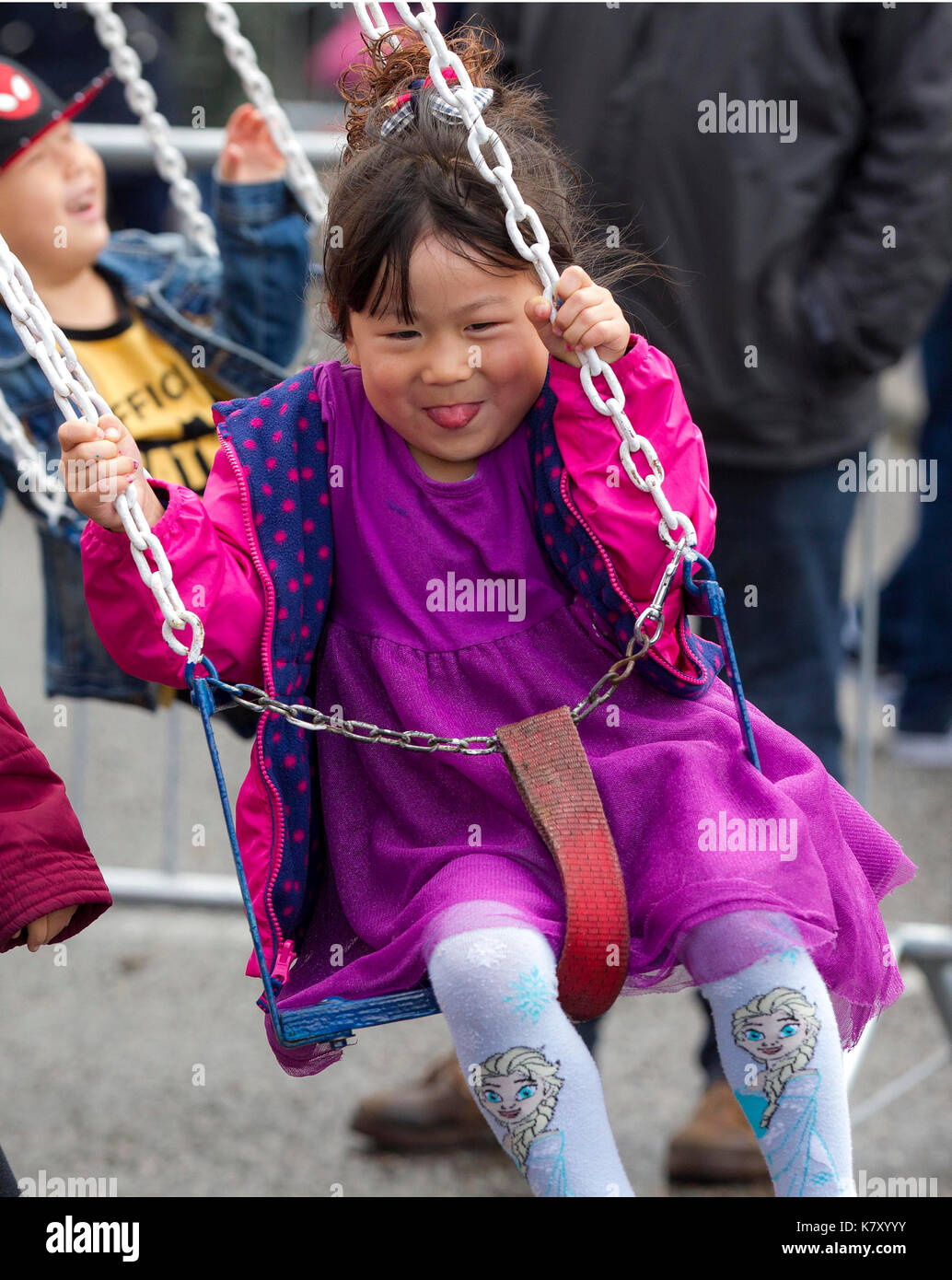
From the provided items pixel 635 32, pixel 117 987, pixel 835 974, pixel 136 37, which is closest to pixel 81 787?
pixel 117 987

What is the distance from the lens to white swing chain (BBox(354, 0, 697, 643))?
202cm

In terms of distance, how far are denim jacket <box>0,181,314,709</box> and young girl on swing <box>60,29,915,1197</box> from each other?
0.71 meters

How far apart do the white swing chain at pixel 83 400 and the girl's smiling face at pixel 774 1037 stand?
2.44 ft

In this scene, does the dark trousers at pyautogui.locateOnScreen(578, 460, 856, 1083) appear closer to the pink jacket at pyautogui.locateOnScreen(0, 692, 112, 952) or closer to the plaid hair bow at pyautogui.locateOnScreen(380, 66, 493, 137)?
the plaid hair bow at pyautogui.locateOnScreen(380, 66, 493, 137)

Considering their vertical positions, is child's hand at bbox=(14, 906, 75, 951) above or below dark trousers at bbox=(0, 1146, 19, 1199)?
above

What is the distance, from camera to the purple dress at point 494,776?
6.87 ft

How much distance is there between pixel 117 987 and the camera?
4.42m

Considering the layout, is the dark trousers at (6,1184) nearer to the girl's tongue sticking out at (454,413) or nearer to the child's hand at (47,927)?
the child's hand at (47,927)

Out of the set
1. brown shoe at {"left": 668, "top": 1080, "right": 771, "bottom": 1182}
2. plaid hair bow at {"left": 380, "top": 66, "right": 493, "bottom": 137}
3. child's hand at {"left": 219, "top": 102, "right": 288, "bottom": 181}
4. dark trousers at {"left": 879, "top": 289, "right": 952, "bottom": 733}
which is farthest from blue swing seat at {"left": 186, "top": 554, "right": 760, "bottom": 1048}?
dark trousers at {"left": 879, "top": 289, "right": 952, "bottom": 733}

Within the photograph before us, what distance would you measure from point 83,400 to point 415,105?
1.94ft

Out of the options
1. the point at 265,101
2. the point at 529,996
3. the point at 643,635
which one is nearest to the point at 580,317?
the point at 643,635

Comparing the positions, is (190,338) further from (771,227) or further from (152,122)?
(771,227)
